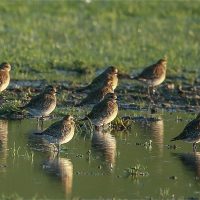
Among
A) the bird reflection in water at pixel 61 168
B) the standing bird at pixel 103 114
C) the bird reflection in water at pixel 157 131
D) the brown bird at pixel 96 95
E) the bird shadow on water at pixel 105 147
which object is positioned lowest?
the bird reflection in water at pixel 61 168

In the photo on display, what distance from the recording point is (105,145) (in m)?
18.5

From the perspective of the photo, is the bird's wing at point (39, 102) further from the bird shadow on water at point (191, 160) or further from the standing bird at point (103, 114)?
→ the bird shadow on water at point (191, 160)

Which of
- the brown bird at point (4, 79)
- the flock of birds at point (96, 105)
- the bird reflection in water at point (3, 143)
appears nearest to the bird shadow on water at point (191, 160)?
the flock of birds at point (96, 105)

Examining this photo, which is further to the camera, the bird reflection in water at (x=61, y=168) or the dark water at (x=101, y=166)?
the bird reflection in water at (x=61, y=168)

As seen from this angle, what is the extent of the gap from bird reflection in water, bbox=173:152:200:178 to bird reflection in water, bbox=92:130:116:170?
1231mm

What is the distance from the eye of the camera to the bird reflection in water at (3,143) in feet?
53.1

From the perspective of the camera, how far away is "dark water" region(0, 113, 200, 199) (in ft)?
48.0

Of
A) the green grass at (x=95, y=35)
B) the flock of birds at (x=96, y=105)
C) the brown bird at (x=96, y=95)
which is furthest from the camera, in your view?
the green grass at (x=95, y=35)

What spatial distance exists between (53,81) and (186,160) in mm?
9542

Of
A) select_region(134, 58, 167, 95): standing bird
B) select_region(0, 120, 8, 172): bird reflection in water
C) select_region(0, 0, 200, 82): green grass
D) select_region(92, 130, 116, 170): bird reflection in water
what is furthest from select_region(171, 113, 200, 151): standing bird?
select_region(0, 0, 200, 82): green grass

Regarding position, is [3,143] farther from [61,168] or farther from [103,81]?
[103,81]

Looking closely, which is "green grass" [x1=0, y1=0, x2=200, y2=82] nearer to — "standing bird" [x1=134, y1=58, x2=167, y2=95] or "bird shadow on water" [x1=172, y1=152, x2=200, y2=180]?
"standing bird" [x1=134, y1=58, x2=167, y2=95]

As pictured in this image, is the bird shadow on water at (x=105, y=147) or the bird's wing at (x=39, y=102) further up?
the bird's wing at (x=39, y=102)

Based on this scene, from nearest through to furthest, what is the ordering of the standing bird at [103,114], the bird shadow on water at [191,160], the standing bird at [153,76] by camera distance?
the bird shadow on water at [191,160]
the standing bird at [103,114]
the standing bird at [153,76]
